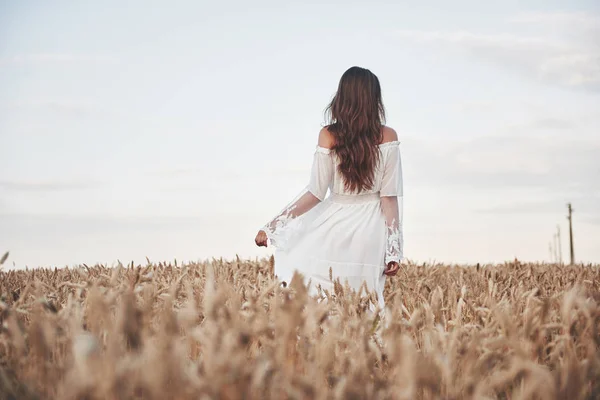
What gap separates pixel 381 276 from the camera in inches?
227

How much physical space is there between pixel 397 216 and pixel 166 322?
3901 mm

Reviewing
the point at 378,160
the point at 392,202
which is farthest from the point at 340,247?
the point at 378,160

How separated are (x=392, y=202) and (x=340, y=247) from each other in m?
0.61

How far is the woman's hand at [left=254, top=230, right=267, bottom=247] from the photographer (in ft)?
18.0

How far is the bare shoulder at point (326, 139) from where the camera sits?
5652 millimetres

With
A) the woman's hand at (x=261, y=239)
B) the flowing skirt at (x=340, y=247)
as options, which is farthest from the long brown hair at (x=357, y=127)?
the woman's hand at (x=261, y=239)

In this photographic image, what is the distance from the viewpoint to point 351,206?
18.9 feet

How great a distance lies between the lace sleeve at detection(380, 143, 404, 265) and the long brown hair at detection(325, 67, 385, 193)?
0.44ft

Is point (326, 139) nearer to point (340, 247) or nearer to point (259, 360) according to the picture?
point (340, 247)

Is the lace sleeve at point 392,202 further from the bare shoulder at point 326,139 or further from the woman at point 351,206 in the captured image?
the bare shoulder at point 326,139

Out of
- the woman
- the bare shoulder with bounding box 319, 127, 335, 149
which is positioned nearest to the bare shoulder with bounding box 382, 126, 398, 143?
the woman

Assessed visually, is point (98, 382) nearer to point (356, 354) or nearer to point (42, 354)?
point (42, 354)

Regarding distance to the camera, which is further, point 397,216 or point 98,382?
point 397,216

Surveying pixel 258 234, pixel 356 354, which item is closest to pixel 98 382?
pixel 356 354
